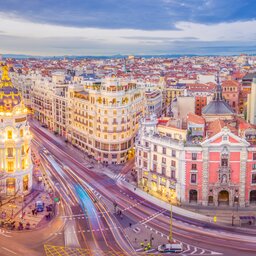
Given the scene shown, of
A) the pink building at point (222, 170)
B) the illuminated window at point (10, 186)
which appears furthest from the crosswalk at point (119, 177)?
the illuminated window at point (10, 186)

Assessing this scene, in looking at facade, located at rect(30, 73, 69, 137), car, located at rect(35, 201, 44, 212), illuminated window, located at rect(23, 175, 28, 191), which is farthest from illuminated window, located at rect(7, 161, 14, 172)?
facade, located at rect(30, 73, 69, 137)

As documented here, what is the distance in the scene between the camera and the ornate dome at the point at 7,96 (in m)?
113

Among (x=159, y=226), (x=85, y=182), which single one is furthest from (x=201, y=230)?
(x=85, y=182)

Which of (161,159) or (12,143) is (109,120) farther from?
(12,143)

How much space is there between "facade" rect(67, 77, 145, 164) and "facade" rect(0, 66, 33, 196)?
35.9 m

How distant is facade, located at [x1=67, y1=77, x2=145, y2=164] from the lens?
143875mm

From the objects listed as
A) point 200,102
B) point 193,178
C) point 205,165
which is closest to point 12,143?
point 193,178

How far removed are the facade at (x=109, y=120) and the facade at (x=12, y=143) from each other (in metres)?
35.9

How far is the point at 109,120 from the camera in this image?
144 metres

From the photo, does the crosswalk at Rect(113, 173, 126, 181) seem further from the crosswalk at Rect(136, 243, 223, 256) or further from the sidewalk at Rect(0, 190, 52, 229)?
the crosswalk at Rect(136, 243, 223, 256)

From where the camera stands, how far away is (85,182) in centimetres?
12419

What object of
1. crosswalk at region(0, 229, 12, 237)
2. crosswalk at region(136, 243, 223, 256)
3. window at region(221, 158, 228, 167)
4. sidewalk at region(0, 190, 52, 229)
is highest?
window at region(221, 158, 228, 167)

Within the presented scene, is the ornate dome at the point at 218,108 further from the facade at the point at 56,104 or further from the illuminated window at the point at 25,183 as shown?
the illuminated window at the point at 25,183

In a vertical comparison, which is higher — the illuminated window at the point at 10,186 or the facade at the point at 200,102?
the facade at the point at 200,102
